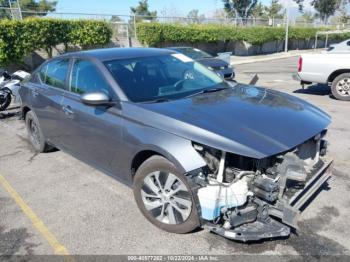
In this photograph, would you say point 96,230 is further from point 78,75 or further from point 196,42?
point 196,42

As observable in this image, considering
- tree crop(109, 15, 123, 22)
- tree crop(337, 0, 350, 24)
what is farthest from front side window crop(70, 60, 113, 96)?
tree crop(337, 0, 350, 24)

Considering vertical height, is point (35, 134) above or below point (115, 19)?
below

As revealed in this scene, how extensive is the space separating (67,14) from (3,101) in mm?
10137

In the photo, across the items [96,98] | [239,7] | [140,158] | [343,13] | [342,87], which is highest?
[239,7]

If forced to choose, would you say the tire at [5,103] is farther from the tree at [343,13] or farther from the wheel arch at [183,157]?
the tree at [343,13]

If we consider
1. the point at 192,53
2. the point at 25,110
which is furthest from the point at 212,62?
the point at 25,110

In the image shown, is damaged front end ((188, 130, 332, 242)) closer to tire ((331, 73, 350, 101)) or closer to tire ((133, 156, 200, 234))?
tire ((133, 156, 200, 234))

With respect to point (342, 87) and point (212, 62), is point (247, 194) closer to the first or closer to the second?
point (342, 87)

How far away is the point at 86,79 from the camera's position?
4266mm

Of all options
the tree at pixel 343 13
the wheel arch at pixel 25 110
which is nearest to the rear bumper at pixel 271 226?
the wheel arch at pixel 25 110

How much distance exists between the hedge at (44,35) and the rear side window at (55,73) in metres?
9.83

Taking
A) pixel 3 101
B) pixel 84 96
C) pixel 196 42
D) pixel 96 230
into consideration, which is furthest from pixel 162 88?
pixel 196 42

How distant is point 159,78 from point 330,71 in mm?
6593

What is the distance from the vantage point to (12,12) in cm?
1644
